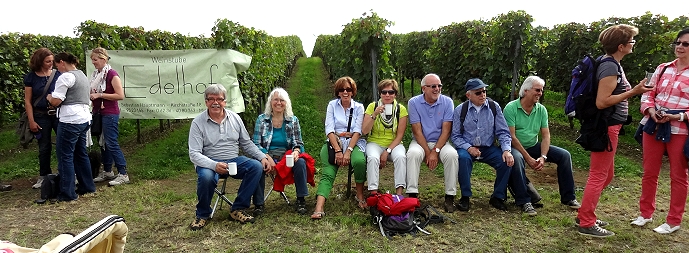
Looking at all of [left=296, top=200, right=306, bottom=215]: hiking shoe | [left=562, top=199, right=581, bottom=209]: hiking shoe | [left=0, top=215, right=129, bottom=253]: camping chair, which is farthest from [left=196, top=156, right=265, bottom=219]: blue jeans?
[left=562, top=199, right=581, bottom=209]: hiking shoe

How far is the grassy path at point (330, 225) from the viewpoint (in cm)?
371

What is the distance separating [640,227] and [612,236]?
443mm

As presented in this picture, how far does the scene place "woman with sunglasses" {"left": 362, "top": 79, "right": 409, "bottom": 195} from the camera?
4531mm

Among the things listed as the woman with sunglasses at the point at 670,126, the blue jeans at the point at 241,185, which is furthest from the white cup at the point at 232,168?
the woman with sunglasses at the point at 670,126

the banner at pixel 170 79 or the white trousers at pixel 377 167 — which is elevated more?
the banner at pixel 170 79

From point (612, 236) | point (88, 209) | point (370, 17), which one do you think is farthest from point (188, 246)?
point (370, 17)

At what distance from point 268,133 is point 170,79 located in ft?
9.76

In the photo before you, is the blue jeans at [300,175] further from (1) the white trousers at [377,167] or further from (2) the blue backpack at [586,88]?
(2) the blue backpack at [586,88]

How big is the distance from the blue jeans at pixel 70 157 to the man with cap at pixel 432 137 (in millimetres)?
3794

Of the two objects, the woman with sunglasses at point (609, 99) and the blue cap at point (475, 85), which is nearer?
the woman with sunglasses at point (609, 99)

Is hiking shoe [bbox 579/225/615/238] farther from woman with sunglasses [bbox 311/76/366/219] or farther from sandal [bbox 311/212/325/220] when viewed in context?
sandal [bbox 311/212/325/220]

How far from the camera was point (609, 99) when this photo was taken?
3.56 meters

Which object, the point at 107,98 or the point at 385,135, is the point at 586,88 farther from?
the point at 107,98

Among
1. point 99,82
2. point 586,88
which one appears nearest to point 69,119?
point 99,82
